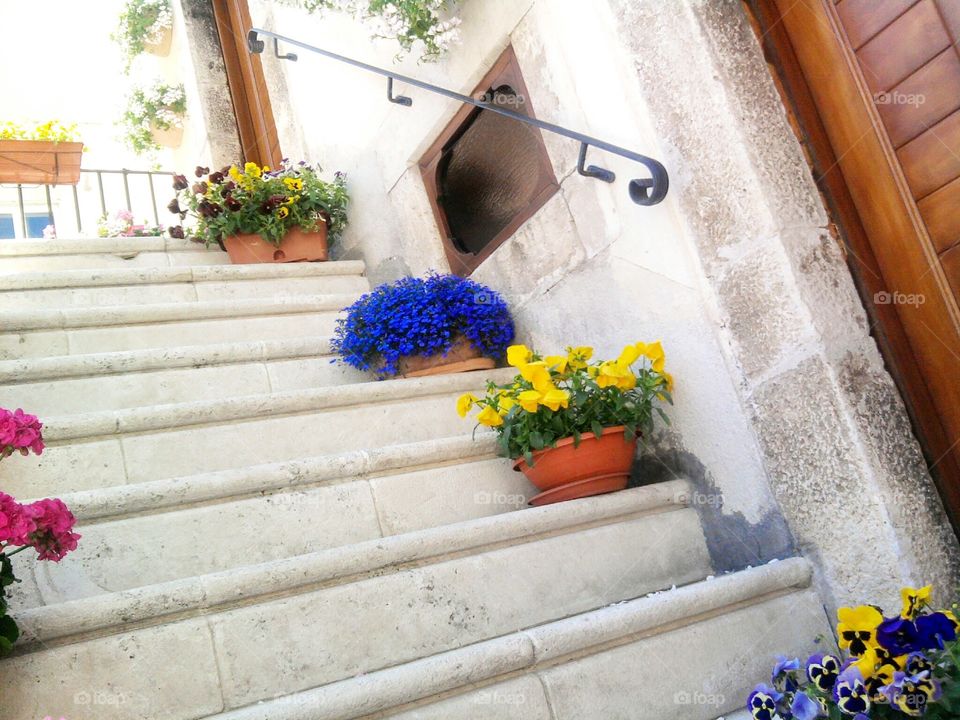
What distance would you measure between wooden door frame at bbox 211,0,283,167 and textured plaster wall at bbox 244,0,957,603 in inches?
116

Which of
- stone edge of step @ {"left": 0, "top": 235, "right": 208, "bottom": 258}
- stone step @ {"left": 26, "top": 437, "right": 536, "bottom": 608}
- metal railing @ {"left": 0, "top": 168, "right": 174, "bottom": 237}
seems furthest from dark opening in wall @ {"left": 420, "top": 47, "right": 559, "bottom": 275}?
metal railing @ {"left": 0, "top": 168, "right": 174, "bottom": 237}

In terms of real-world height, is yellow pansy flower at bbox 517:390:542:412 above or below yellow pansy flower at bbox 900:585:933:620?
above

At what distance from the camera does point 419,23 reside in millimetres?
3105

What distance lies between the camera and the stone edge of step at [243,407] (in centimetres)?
216

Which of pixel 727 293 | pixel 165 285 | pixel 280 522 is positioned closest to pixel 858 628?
pixel 727 293

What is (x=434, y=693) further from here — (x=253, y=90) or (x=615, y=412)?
(x=253, y=90)

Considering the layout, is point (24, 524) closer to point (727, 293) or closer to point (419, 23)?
point (727, 293)

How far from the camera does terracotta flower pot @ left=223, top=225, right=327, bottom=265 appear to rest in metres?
3.90

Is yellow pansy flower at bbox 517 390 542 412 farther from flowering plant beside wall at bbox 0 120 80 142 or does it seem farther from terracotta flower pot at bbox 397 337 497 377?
flowering plant beside wall at bbox 0 120 80 142

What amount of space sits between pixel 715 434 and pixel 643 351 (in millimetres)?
265

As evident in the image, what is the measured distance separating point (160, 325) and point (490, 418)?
1407 millimetres

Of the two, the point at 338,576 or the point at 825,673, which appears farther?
the point at 338,576

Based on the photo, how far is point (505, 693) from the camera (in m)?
1.55

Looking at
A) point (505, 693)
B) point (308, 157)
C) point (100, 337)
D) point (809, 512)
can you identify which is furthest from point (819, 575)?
point (308, 157)
